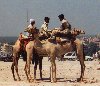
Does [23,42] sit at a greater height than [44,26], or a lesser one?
lesser

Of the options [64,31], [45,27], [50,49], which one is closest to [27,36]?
[45,27]

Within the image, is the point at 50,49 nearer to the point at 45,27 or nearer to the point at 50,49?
the point at 50,49

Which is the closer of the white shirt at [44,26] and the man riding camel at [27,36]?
the man riding camel at [27,36]

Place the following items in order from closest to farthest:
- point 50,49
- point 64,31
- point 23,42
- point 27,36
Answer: point 50,49, point 64,31, point 27,36, point 23,42

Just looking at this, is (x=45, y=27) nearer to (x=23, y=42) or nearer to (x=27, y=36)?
(x=27, y=36)

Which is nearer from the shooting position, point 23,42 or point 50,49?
point 50,49

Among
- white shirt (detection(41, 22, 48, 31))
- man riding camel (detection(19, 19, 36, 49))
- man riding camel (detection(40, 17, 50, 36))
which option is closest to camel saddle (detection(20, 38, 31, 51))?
man riding camel (detection(19, 19, 36, 49))

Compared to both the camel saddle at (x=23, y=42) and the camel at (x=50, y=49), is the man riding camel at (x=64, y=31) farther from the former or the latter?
the camel saddle at (x=23, y=42)

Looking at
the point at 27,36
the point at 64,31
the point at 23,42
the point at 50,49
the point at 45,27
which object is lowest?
the point at 50,49

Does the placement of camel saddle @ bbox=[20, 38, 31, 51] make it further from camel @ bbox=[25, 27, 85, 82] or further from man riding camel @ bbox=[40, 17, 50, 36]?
man riding camel @ bbox=[40, 17, 50, 36]

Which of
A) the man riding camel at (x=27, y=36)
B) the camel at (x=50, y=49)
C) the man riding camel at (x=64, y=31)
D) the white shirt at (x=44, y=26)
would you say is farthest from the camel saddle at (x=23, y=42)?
the man riding camel at (x=64, y=31)

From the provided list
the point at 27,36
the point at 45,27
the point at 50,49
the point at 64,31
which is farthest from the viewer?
the point at 45,27

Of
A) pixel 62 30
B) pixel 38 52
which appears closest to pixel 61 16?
pixel 62 30

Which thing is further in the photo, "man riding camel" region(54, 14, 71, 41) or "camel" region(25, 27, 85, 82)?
"man riding camel" region(54, 14, 71, 41)
